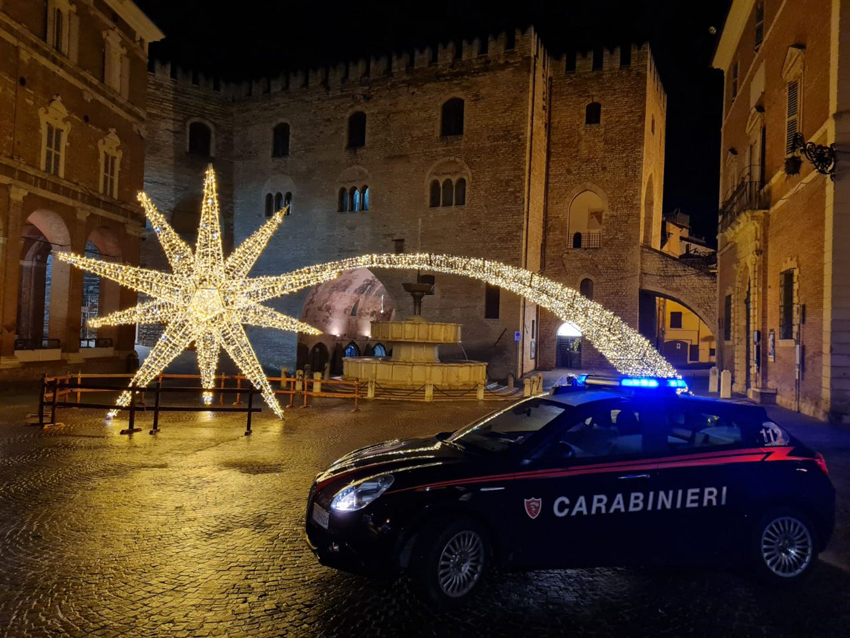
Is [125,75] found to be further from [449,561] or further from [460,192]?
[449,561]

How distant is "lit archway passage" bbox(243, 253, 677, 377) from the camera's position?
55.9ft

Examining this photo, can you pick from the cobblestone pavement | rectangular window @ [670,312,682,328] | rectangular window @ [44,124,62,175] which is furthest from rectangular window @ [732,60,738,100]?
rectangular window @ [44,124,62,175]

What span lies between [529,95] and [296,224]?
13.9 meters

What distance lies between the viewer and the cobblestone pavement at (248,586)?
162 inches

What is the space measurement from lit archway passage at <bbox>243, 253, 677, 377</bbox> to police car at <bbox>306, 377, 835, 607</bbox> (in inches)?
350

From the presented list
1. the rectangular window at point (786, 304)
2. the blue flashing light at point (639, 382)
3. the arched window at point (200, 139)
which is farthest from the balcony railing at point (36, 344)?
the rectangular window at point (786, 304)

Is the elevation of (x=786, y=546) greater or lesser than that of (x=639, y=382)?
lesser

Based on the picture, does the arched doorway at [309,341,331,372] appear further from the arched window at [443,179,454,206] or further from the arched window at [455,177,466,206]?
the arched window at [455,177,466,206]

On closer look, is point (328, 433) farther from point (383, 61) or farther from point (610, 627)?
point (383, 61)

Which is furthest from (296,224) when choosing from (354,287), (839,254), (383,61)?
(839,254)

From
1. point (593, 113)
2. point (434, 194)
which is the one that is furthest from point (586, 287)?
point (434, 194)

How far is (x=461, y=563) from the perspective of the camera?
442 cm

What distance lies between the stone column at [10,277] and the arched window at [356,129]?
16896 mm

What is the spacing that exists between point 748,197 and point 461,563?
779 inches
